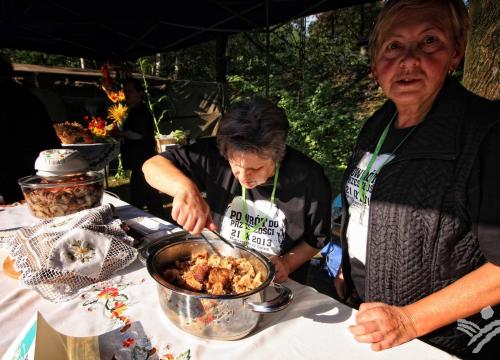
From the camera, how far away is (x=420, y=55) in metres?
1.19

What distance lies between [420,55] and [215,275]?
1114 millimetres

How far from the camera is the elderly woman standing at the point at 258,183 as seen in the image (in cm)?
143

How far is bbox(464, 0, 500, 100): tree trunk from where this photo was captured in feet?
7.41

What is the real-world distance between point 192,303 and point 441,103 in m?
1.13

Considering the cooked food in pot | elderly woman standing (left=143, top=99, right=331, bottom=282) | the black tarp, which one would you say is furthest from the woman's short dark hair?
the black tarp

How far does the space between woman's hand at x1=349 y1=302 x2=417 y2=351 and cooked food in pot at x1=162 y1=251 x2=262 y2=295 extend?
13.0 inches

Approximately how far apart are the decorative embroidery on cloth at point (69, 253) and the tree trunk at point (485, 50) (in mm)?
2690

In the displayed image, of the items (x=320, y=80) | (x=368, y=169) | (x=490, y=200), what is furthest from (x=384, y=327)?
(x=320, y=80)

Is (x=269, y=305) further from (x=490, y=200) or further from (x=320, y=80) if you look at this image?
(x=320, y=80)

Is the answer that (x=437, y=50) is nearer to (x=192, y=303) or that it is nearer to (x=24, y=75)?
(x=192, y=303)

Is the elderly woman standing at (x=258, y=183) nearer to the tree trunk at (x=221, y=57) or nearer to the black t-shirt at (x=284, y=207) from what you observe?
the black t-shirt at (x=284, y=207)

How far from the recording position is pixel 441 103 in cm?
117

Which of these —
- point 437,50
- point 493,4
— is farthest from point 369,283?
point 493,4

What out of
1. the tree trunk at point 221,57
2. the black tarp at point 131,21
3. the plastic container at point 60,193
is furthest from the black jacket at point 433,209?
the tree trunk at point 221,57
